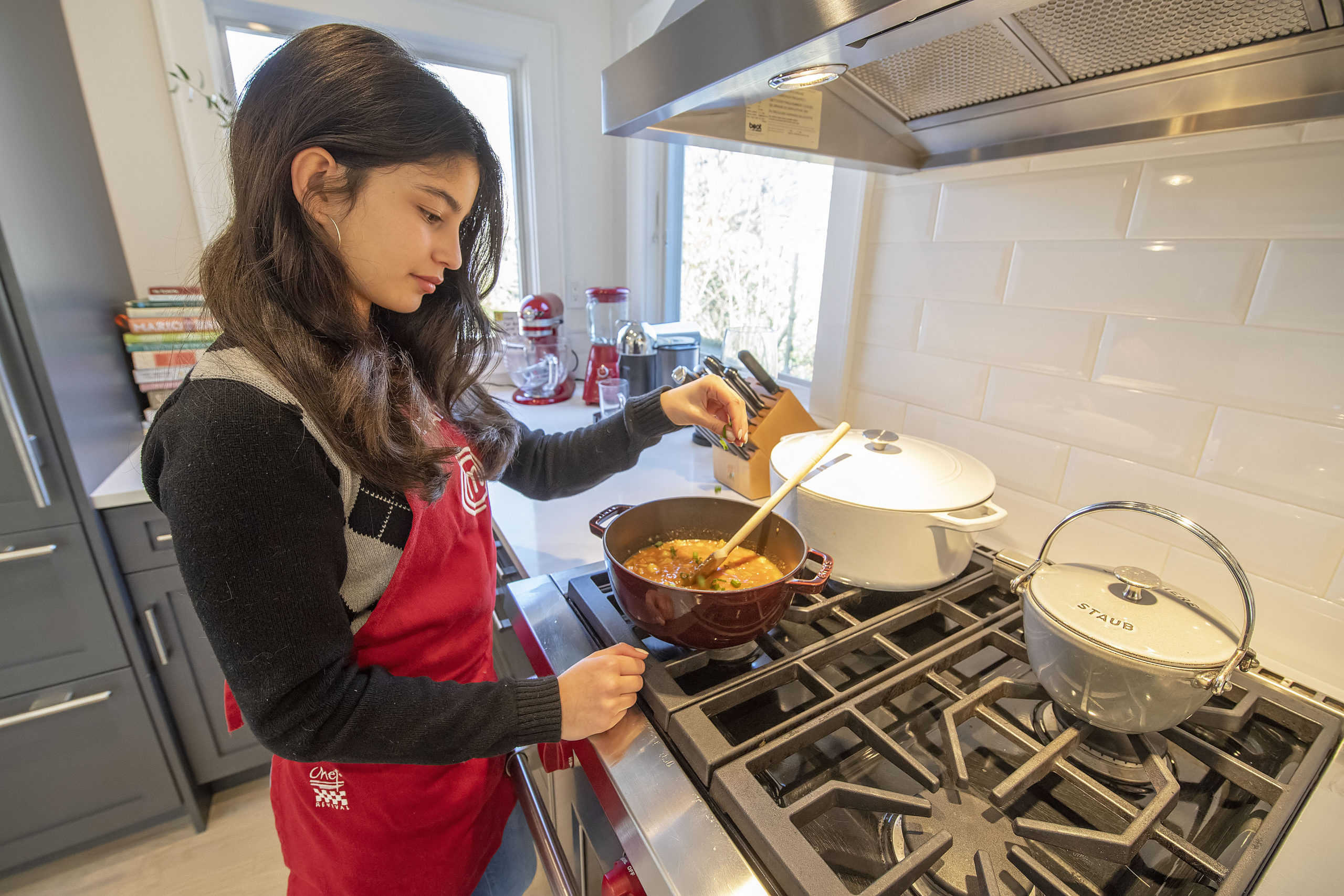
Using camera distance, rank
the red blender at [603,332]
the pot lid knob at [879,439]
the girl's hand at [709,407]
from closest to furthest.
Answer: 1. the pot lid knob at [879,439]
2. the girl's hand at [709,407]
3. the red blender at [603,332]

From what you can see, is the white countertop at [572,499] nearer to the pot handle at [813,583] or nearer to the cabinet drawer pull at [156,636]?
the cabinet drawer pull at [156,636]

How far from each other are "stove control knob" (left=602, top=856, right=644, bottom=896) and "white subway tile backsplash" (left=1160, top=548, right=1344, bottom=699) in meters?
0.67

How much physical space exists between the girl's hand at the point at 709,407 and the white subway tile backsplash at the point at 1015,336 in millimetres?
376

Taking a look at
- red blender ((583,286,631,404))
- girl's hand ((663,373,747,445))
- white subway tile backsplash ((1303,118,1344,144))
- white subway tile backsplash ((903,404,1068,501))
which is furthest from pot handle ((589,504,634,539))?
red blender ((583,286,631,404))

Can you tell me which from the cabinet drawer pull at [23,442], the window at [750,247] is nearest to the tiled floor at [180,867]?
the cabinet drawer pull at [23,442]

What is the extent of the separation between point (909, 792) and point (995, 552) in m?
0.43

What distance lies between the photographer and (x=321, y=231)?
55cm

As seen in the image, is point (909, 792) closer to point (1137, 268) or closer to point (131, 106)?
point (1137, 268)

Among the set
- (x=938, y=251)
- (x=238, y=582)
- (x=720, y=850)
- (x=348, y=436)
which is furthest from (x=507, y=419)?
(x=938, y=251)

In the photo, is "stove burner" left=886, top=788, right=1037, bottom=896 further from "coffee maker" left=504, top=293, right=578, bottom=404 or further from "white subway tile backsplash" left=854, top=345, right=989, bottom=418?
"coffee maker" left=504, top=293, right=578, bottom=404

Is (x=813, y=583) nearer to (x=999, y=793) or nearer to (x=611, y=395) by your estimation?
(x=999, y=793)

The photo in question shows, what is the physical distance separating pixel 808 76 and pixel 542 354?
1.46 meters

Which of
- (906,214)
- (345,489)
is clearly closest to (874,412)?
(906,214)

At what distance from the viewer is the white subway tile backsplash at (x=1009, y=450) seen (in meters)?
0.86
